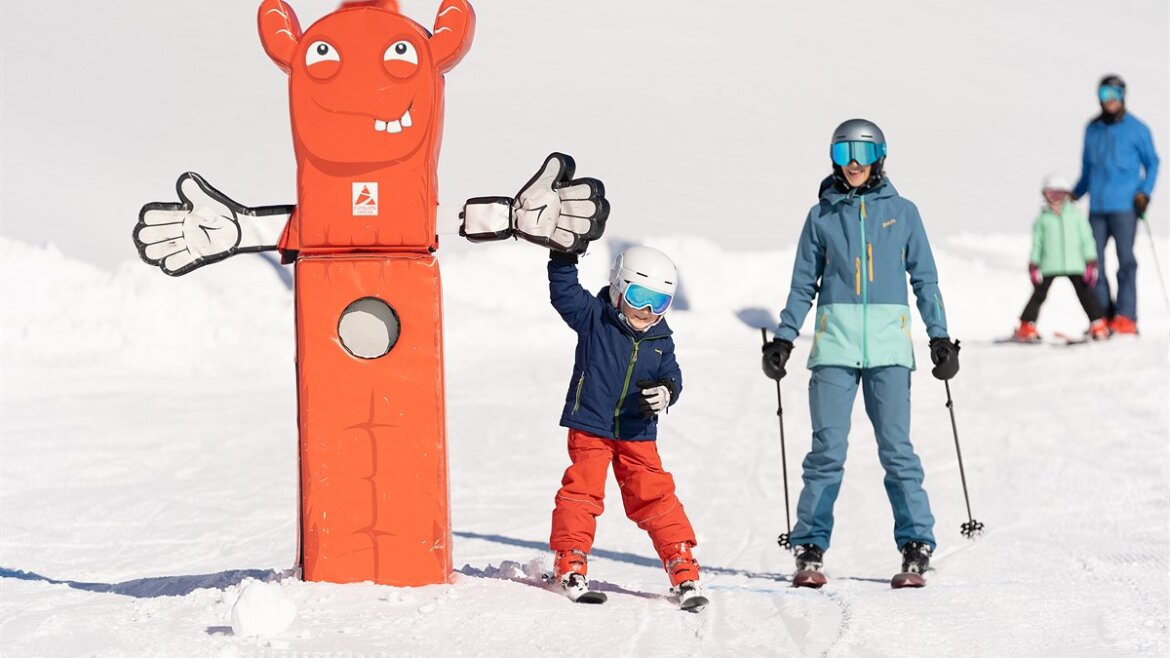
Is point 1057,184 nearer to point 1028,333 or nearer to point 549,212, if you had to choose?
point 1028,333

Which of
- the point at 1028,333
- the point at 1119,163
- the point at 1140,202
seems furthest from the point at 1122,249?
the point at 1028,333

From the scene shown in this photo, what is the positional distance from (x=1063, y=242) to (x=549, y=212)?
24.3 ft

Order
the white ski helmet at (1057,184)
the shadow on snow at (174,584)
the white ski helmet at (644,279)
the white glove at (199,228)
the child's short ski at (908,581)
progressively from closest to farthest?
the white ski helmet at (644,279), the white glove at (199,228), the shadow on snow at (174,584), the child's short ski at (908,581), the white ski helmet at (1057,184)

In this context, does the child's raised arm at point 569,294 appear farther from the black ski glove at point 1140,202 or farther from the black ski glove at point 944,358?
the black ski glove at point 1140,202

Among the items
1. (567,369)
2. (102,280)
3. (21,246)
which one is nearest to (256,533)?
(567,369)

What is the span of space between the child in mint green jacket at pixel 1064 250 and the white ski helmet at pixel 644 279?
23.5 ft

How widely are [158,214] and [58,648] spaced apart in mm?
1578

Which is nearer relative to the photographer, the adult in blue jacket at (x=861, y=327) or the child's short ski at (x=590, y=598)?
the child's short ski at (x=590, y=598)

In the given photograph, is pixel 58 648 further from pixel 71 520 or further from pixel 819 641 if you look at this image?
pixel 71 520

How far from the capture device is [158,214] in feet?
16.6

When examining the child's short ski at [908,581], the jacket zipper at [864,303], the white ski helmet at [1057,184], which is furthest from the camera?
the white ski helmet at [1057,184]

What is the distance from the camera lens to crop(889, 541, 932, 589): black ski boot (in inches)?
214

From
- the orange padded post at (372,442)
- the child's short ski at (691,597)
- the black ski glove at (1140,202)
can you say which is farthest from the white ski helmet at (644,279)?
the black ski glove at (1140,202)

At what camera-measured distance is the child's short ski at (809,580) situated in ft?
18.1
